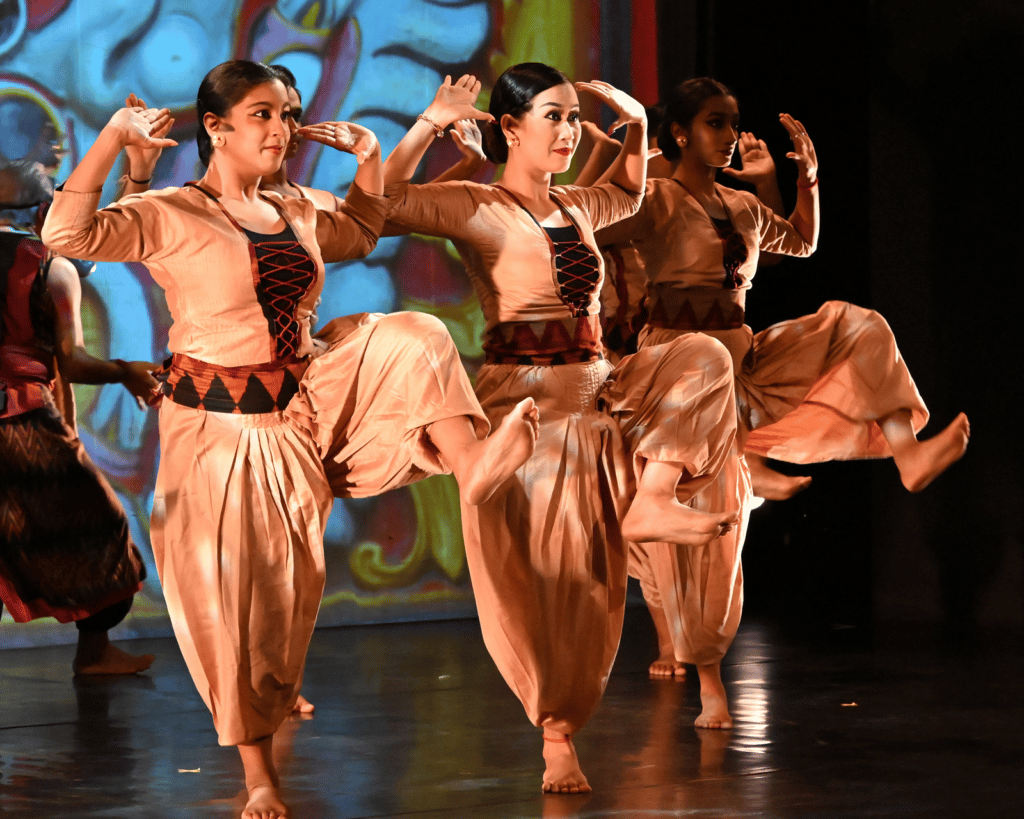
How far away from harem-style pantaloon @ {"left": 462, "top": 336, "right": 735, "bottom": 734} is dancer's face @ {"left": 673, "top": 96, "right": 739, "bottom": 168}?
1162mm

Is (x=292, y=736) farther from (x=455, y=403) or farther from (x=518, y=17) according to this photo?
(x=518, y=17)

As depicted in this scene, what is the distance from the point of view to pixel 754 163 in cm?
505

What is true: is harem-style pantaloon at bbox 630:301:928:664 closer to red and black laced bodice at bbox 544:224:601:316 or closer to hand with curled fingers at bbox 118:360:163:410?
red and black laced bodice at bbox 544:224:601:316

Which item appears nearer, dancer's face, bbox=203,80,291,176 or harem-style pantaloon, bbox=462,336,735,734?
dancer's face, bbox=203,80,291,176

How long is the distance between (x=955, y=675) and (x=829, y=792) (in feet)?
5.94

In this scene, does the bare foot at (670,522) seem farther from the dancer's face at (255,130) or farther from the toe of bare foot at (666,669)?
the toe of bare foot at (666,669)

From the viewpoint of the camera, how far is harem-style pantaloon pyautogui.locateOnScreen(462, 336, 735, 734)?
3.66 meters

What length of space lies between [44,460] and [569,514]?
2.26 metres

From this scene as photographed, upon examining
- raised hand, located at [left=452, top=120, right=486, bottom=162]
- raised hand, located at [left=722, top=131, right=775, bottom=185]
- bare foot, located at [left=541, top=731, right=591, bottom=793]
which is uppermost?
raised hand, located at [left=452, top=120, right=486, bottom=162]

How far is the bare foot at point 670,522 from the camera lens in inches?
136

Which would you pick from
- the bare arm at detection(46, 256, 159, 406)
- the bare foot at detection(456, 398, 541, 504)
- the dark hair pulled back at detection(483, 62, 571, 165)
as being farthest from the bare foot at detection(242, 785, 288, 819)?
the bare arm at detection(46, 256, 159, 406)

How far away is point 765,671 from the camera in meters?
5.34

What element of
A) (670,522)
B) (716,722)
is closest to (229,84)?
(670,522)

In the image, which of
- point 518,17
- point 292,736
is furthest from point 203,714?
point 518,17
